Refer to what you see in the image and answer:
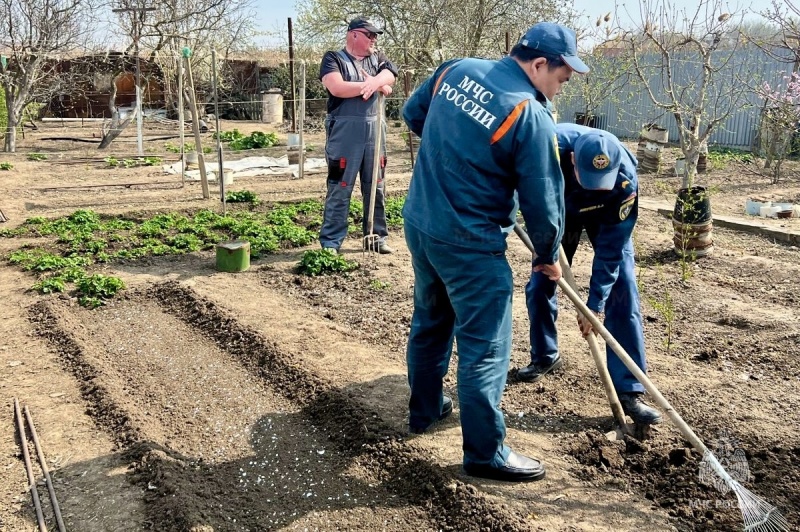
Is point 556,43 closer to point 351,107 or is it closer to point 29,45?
point 351,107

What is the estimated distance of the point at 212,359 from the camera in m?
4.82

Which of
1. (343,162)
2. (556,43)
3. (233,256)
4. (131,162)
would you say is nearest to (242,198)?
(233,256)

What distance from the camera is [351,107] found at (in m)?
6.62

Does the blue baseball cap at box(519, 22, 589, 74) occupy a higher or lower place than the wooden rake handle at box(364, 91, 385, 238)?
higher

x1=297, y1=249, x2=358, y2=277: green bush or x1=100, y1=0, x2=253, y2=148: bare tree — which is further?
x1=100, y1=0, x2=253, y2=148: bare tree

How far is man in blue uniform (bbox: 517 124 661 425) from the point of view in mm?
3510

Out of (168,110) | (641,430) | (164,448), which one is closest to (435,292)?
(641,430)

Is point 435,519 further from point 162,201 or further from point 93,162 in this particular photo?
point 93,162

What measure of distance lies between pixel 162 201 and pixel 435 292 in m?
7.04

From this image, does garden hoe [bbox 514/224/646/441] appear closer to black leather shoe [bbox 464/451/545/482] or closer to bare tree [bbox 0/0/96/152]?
black leather shoe [bbox 464/451/545/482]

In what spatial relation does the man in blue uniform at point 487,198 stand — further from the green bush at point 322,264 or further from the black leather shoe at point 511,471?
the green bush at point 322,264

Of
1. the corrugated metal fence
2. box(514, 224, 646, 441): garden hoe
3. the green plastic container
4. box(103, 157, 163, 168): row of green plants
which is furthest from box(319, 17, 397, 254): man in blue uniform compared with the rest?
the corrugated metal fence

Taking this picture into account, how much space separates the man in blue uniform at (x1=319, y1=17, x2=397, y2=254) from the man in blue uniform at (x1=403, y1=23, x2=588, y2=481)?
327 cm

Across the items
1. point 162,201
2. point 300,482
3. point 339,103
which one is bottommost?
point 300,482
